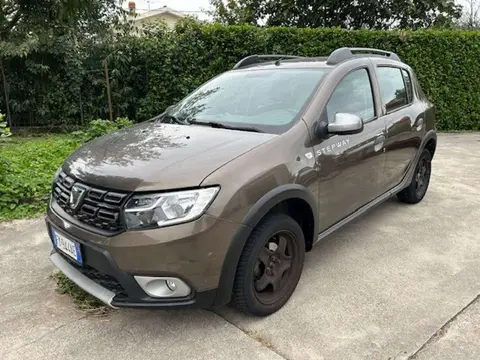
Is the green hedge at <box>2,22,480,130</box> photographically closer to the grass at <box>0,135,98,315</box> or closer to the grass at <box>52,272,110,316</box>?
the grass at <box>0,135,98,315</box>

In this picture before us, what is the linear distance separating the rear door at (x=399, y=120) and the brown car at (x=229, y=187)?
45 millimetres

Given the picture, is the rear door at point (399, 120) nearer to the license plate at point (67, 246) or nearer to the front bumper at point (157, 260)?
the front bumper at point (157, 260)

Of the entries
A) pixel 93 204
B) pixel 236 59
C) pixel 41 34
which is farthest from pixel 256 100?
pixel 41 34

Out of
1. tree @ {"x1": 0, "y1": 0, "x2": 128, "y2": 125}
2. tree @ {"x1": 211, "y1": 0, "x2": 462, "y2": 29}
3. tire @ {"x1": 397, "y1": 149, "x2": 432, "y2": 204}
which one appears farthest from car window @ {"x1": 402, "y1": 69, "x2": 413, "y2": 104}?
tree @ {"x1": 211, "y1": 0, "x2": 462, "y2": 29}

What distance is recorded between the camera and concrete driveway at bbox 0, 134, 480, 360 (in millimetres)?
2352

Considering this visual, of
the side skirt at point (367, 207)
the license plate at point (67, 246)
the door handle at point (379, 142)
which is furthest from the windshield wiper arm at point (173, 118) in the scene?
the door handle at point (379, 142)

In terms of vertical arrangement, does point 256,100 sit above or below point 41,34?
below

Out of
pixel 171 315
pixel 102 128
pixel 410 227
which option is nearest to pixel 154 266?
pixel 171 315

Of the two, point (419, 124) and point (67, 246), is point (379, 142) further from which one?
point (67, 246)

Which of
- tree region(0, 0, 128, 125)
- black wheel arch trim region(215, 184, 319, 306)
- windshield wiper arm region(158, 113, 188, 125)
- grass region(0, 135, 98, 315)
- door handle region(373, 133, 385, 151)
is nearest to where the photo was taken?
black wheel arch trim region(215, 184, 319, 306)

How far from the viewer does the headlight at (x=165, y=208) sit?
7.10ft

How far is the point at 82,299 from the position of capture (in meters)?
2.86

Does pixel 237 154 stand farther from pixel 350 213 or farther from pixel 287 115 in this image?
pixel 350 213

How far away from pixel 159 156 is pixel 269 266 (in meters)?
0.98
